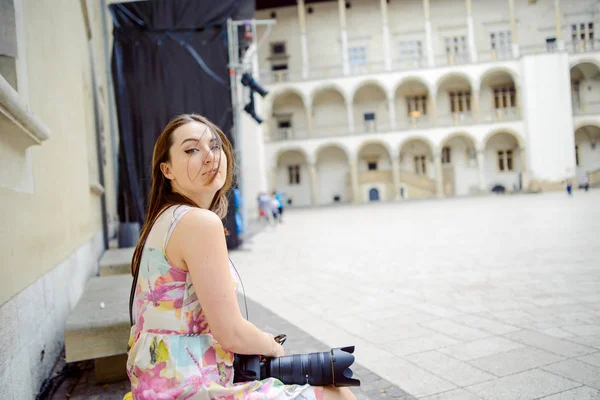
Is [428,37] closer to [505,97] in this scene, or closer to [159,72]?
[505,97]

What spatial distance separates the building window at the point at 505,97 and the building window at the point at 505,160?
3.45 metres

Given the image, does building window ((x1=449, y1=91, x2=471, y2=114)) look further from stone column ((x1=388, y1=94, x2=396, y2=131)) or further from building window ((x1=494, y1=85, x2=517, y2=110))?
stone column ((x1=388, y1=94, x2=396, y2=131))

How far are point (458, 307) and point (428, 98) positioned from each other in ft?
110

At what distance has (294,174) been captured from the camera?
37.0 metres

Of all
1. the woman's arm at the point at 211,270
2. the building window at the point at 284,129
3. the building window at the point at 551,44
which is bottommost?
the woman's arm at the point at 211,270

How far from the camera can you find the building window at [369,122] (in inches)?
1378

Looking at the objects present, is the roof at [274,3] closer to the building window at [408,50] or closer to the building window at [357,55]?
the building window at [357,55]

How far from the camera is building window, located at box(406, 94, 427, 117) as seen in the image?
3597cm

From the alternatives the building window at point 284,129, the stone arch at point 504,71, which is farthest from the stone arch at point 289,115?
the stone arch at point 504,71

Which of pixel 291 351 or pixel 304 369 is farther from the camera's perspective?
pixel 291 351

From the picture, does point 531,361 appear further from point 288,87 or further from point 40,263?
point 288,87

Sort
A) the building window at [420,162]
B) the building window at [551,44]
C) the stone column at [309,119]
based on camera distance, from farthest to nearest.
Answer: the building window at [420,162], the stone column at [309,119], the building window at [551,44]

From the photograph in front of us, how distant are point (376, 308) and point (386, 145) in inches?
1204

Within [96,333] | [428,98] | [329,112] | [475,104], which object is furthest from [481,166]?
[96,333]
